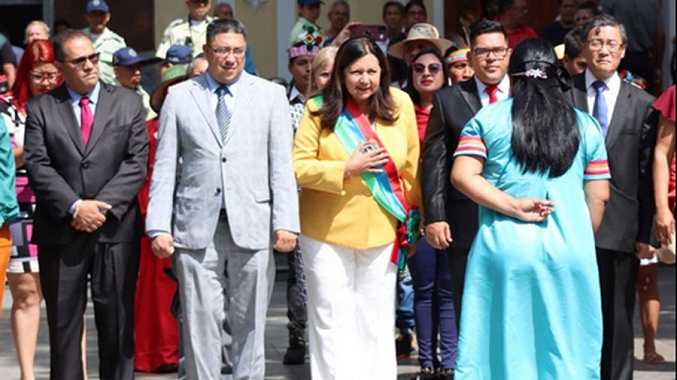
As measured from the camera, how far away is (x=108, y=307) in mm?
8992

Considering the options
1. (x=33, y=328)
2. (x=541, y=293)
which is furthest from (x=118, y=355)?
(x=541, y=293)

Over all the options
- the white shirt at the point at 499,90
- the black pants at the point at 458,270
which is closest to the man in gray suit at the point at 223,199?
the black pants at the point at 458,270

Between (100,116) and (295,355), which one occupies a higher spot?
(100,116)

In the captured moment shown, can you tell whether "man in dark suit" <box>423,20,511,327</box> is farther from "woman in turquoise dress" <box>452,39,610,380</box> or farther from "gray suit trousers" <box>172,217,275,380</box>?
"gray suit trousers" <box>172,217,275,380</box>

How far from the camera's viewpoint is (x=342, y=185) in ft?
28.4

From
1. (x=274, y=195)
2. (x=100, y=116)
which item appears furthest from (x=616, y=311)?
(x=100, y=116)

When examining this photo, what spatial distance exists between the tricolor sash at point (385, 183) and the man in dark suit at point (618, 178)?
1.05 meters

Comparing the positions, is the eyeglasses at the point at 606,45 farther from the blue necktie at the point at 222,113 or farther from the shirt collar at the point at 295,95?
the shirt collar at the point at 295,95

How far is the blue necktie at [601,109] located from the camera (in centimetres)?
898

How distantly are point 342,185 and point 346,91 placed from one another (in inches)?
23.0

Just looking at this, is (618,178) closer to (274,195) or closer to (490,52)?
(490,52)

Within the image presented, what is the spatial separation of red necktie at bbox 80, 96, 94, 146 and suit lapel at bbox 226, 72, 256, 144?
0.87 m

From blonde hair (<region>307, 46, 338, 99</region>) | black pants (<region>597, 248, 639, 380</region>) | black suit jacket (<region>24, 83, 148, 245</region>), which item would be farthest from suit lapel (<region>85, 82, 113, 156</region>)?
black pants (<region>597, 248, 639, 380</region>)

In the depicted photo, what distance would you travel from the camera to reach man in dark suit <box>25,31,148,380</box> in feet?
29.1
